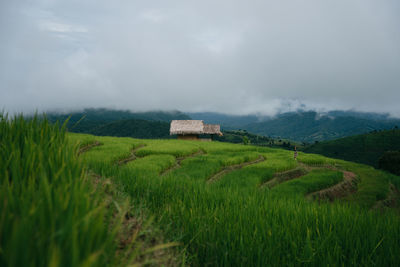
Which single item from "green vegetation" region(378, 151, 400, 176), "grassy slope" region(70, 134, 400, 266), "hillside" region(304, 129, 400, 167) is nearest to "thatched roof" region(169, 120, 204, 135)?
"grassy slope" region(70, 134, 400, 266)

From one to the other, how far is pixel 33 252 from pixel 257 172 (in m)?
9.41

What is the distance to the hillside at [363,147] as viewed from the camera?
345ft

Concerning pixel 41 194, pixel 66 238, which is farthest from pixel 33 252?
pixel 41 194

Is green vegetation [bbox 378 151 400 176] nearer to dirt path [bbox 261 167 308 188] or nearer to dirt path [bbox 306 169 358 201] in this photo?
dirt path [bbox 306 169 358 201]

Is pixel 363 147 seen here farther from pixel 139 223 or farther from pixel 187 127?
pixel 139 223

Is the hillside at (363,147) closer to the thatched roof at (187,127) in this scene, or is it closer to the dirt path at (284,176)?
the thatched roof at (187,127)

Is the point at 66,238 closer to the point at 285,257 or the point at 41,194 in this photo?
the point at 41,194

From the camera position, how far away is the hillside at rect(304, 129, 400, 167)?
105 meters

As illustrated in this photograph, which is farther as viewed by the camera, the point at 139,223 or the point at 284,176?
the point at 284,176

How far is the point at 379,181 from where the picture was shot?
374 inches

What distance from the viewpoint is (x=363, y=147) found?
377ft

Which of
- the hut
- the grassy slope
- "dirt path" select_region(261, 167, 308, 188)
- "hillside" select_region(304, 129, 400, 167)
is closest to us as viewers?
the grassy slope

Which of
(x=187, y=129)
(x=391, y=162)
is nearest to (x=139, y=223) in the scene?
(x=187, y=129)

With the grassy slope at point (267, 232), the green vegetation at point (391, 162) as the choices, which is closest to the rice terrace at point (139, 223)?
the grassy slope at point (267, 232)
